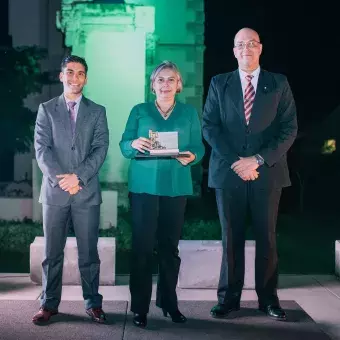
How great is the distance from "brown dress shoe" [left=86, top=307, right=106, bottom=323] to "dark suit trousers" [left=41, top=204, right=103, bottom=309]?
0.10 ft

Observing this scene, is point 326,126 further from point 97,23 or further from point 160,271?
point 160,271

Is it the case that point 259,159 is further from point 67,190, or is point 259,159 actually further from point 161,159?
point 67,190

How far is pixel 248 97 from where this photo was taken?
3.70m

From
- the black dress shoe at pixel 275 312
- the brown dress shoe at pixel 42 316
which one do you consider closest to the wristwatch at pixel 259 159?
the black dress shoe at pixel 275 312

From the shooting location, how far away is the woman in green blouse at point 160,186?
3.41m

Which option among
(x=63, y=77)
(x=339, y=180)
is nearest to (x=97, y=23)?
(x=63, y=77)

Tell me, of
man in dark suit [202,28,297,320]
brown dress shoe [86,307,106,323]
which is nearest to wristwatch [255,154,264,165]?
man in dark suit [202,28,297,320]

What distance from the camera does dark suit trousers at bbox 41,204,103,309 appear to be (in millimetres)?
3527

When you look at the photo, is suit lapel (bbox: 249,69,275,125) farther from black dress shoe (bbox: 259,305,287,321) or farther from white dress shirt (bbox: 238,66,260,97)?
black dress shoe (bbox: 259,305,287,321)

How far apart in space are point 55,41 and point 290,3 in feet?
30.3

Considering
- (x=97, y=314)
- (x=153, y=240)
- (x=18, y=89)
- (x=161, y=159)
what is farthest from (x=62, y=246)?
(x=18, y=89)

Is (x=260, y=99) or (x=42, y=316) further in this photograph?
(x=260, y=99)

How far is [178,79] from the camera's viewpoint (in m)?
3.46

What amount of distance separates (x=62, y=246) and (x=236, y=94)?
1675mm
